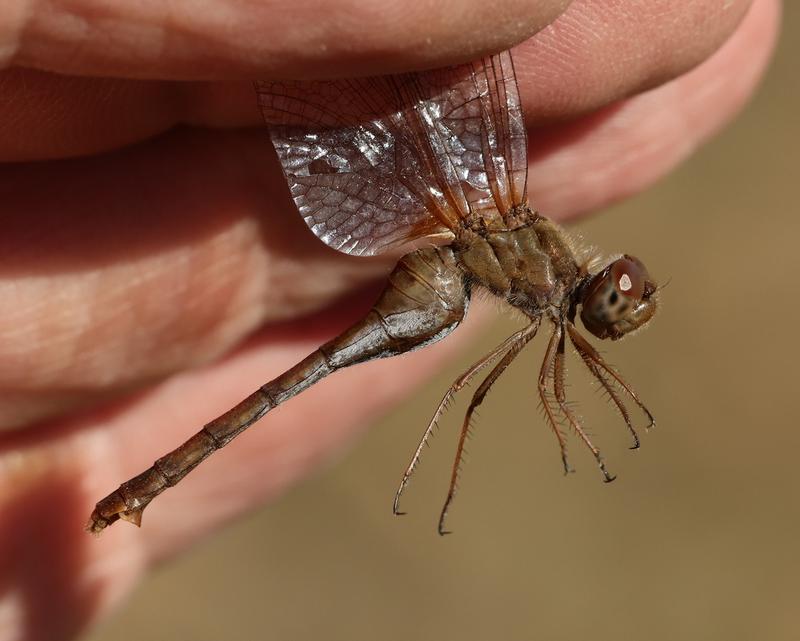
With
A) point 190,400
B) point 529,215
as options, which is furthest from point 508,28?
point 190,400

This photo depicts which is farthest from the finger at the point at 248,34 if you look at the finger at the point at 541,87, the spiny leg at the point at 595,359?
the spiny leg at the point at 595,359

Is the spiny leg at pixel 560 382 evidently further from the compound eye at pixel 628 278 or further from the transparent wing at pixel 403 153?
the transparent wing at pixel 403 153

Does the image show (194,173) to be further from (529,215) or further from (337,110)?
(529,215)

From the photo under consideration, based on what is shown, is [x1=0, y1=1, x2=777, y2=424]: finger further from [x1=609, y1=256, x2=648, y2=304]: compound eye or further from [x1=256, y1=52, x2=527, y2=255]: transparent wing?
[x1=609, y1=256, x2=648, y2=304]: compound eye

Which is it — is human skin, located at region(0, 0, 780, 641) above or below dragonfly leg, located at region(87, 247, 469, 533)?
above

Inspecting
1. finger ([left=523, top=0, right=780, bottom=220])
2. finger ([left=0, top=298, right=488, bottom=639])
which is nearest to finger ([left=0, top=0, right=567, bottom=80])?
finger ([left=523, top=0, right=780, bottom=220])
